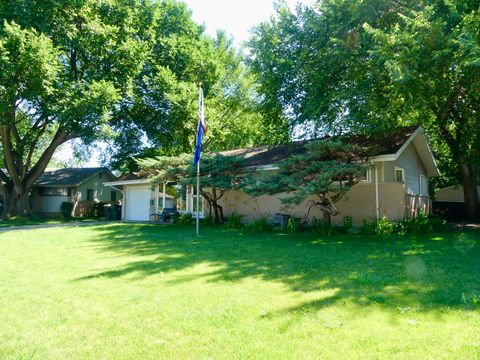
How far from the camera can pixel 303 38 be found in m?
14.9

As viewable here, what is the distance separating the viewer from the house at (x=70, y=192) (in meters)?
31.0

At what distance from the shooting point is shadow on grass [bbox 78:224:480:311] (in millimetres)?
5035

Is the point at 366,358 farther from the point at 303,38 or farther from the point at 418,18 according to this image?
the point at 303,38

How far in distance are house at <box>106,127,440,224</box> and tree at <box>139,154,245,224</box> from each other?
70cm

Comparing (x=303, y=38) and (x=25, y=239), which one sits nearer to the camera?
(x=25, y=239)

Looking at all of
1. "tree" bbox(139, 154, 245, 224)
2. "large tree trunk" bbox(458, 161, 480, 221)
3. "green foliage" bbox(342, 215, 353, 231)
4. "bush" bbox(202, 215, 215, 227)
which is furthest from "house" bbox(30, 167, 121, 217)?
"large tree trunk" bbox(458, 161, 480, 221)

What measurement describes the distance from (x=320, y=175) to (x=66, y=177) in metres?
28.7

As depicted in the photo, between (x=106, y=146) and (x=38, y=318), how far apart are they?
→ 28807mm

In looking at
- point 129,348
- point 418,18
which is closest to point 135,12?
point 418,18

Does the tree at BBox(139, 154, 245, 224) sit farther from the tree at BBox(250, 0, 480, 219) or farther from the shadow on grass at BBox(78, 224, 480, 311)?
the shadow on grass at BBox(78, 224, 480, 311)

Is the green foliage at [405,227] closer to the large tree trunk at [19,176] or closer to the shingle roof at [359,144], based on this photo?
the shingle roof at [359,144]

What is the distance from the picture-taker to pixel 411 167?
15656mm

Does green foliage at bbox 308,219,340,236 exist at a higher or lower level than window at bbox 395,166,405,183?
lower

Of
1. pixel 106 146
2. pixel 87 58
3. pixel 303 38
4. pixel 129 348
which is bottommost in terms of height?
pixel 129 348
